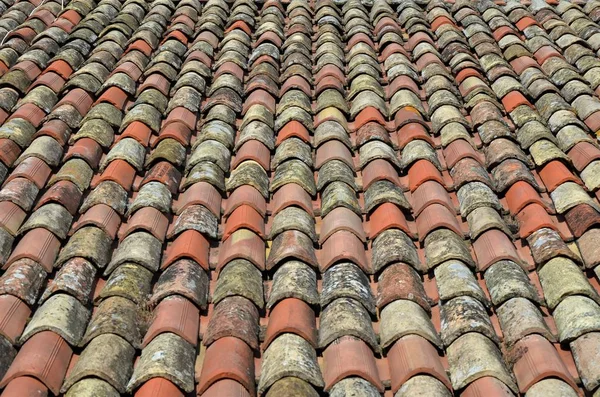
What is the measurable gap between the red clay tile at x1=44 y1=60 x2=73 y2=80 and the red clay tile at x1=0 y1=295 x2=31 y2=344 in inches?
105

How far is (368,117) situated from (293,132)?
2.05ft

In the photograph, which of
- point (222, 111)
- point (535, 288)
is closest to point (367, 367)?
point (535, 288)

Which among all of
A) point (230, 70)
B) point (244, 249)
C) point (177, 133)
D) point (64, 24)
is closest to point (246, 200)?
point (244, 249)

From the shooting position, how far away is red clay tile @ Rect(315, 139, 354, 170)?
4.66 meters

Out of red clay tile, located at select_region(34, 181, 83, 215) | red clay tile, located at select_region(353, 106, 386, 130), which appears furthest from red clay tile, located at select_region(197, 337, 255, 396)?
red clay tile, located at select_region(353, 106, 386, 130)

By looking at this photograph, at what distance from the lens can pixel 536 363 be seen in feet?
10.1

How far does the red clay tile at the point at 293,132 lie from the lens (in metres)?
4.91

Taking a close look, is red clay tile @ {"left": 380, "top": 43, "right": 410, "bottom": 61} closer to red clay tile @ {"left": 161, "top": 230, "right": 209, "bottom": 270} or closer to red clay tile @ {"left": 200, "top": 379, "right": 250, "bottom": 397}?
red clay tile @ {"left": 161, "top": 230, "right": 209, "bottom": 270}

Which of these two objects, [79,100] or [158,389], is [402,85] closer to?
[79,100]

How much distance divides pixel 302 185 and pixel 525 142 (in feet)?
5.60

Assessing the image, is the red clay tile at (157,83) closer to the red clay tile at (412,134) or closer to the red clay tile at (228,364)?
the red clay tile at (412,134)

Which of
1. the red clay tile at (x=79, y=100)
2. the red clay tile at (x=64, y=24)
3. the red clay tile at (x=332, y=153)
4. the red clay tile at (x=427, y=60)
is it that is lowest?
the red clay tile at (x=332, y=153)

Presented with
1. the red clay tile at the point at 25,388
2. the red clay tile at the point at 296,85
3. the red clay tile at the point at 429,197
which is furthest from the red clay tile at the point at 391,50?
the red clay tile at the point at 25,388

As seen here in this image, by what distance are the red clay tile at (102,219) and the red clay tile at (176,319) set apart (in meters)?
0.77
